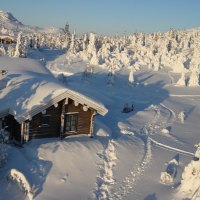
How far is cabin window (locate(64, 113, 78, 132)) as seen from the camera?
73.5ft

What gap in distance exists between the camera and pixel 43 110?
20891 millimetres

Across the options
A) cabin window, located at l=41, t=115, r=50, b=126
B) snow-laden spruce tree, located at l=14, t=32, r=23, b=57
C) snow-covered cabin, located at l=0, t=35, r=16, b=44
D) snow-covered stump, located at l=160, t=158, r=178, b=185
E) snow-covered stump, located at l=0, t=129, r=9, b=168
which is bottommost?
snow-covered stump, located at l=160, t=158, r=178, b=185

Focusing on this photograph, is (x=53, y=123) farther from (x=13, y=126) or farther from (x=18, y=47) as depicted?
(x=18, y=47)

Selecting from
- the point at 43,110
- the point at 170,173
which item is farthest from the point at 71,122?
the point at 170,173

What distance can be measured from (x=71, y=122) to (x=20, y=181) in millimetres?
7055

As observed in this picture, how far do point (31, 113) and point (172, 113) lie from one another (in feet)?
62.1

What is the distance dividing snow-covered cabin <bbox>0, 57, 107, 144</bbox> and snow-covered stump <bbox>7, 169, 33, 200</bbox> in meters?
3.90

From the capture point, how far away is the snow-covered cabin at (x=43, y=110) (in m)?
20.5

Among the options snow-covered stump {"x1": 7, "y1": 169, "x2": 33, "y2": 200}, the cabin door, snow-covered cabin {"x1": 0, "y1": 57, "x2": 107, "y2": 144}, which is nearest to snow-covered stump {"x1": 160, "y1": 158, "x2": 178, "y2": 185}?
snow-covered cabin {"x1": 0, "y1": 57, "x2": 107, "y2": 144}

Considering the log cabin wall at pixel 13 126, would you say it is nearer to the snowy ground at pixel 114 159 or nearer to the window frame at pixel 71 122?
the snowy ground at pixel 114 159

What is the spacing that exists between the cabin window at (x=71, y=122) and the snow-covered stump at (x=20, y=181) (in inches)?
251

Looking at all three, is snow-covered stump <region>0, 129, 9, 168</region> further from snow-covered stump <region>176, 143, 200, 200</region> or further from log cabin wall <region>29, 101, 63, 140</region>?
snow-covered stump <region>176, 143, 200, 200</region>

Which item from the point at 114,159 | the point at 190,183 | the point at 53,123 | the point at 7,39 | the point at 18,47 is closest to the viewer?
the point at 190,183

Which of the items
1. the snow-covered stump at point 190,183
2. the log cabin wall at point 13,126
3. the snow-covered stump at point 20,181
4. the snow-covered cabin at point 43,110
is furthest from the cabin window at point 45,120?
the snow-covered stump at point 190,183
